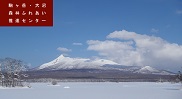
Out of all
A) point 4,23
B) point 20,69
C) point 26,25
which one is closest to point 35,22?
point 26,25

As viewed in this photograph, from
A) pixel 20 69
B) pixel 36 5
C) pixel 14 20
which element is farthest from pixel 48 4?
pixel 20 69

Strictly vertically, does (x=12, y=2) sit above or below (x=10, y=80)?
above

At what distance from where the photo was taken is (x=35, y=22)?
26.1m

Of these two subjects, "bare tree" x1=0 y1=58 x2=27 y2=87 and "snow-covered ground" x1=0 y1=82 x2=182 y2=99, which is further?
"bare tree" x1=0 y1=58 x2=27 y2=87

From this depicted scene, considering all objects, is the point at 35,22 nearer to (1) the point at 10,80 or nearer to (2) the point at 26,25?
(2) the point at 26,25

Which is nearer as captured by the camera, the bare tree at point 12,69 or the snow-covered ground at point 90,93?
the snow-covered ground at point 90,93

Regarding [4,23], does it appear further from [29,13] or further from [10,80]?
[10,80]

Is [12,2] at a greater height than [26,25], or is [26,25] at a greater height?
[12,2]

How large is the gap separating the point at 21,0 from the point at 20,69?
6343 cm

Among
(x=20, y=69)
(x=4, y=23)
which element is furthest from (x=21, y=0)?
(x=20, y=69)

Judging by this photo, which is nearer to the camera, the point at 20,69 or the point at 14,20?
the point at 14,20

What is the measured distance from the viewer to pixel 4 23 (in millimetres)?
26859

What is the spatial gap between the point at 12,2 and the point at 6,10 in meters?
0.77

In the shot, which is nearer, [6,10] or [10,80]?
[6,10]
